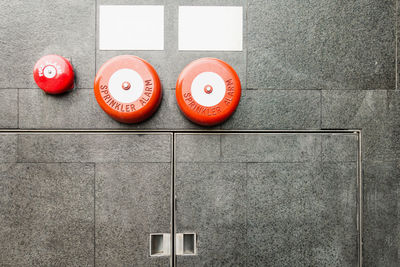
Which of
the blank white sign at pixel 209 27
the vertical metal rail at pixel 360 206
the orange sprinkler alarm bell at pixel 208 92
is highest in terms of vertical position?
the blank white sign at pixel 209 27

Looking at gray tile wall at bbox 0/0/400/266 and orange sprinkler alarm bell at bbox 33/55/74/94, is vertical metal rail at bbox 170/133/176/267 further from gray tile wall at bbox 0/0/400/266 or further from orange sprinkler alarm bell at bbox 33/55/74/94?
orange sprinkler alarm bell at bbox 33/55/74/94

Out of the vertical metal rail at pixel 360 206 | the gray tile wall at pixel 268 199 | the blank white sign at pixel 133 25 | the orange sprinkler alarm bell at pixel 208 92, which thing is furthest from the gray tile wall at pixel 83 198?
the vertical metal rail at pixel 360 206

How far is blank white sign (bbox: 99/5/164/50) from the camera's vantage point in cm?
151

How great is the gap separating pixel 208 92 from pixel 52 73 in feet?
3.32

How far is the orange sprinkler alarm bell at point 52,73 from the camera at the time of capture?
140 centimetres

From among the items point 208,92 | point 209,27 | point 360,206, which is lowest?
point 360,206

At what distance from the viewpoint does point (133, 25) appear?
1516 millimetres

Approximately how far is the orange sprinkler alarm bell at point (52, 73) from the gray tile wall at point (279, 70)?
0.35ft

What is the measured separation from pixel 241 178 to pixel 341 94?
37.1 inches

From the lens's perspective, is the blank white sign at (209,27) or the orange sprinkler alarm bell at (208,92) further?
the blank white sign at (209,27)

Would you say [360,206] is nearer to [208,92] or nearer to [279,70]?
[279,70]

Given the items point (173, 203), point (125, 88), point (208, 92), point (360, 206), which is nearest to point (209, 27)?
point (208, 92)

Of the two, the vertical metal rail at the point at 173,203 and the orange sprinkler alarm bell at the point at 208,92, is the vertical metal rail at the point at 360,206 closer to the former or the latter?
the orange sprinkler alarm bell at the point at 208,92

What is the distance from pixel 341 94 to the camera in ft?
5.16
